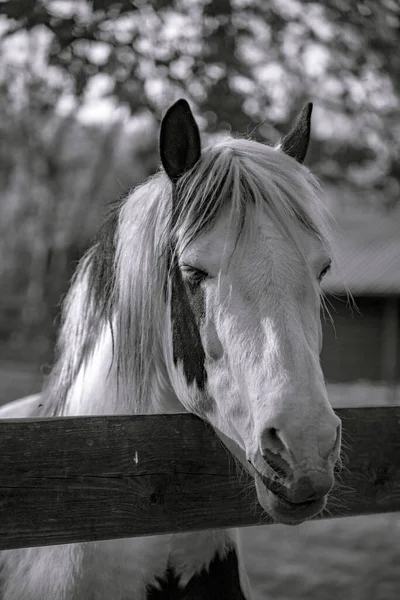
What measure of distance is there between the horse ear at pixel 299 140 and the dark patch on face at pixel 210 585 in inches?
53.2

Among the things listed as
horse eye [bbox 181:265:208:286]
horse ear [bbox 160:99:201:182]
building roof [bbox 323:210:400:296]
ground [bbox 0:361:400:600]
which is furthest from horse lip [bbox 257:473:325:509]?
building roof [bbox 323:210:400:296]

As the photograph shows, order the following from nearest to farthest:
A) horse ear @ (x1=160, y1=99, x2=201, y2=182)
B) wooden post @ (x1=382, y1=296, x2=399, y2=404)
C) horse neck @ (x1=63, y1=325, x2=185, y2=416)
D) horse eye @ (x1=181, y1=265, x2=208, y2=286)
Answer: horse eye @ (x1=181, y1=265, x2=208, y2=286) → horse ear @ (x1=160, y1=99, x2=201, y2=182) → horse neck @ (x1=63, y1=325, x2=185, y2=416) → wooden post @ (x1=382, y1=296, x2=399, y2=404)

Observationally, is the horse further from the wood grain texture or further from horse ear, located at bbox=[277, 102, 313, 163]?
the wood grain texture

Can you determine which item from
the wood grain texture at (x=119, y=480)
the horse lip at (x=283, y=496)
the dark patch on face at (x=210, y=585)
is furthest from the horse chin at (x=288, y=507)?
the dark patch on face at (x=210, y=585)

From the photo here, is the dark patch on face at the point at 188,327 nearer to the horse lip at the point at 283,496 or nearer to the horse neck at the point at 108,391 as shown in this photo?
the horse neck at the point at 108,391

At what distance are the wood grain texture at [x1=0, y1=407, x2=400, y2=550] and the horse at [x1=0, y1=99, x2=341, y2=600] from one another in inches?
4.5

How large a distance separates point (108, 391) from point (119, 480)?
0.42 metres

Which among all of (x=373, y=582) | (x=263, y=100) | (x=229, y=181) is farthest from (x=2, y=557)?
(x=263, y=100)

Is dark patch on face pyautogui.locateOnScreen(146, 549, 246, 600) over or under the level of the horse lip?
under

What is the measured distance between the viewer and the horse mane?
1943mm

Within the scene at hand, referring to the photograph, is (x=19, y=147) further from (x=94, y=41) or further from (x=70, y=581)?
(x=70, y=581)

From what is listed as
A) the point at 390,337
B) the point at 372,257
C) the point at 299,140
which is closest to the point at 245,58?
the point at 299,140

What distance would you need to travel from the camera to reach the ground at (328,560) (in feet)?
18.0

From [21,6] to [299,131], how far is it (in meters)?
2.93
